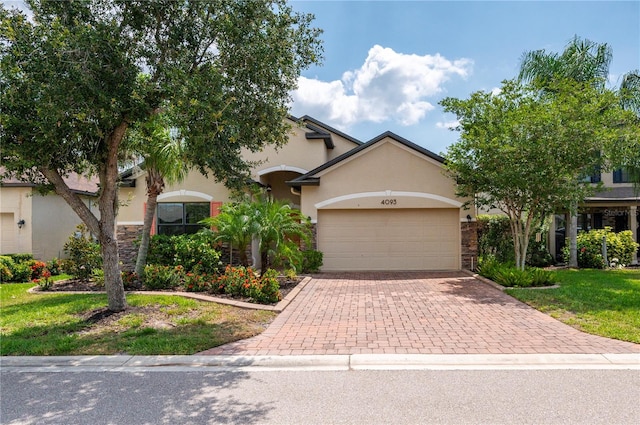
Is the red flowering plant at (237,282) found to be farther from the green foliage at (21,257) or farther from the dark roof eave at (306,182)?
the green foliage at (21,257)

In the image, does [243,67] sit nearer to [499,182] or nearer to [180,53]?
[180,53]

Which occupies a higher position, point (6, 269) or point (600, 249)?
point (600, 249)

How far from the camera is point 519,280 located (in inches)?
440

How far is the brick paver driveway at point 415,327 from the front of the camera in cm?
620

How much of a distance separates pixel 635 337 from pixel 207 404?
21.7ft

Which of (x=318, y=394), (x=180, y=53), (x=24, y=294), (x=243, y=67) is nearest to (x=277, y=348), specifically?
(x=318, y=394)

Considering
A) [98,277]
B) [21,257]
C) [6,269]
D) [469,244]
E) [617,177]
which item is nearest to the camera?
[98,277]

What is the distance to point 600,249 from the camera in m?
16.4

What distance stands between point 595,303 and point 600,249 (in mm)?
9027

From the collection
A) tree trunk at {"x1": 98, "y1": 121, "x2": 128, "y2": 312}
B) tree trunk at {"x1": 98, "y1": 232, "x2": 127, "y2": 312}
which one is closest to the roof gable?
tree trunk at {"x1": 98, "y1": 121, "x2": 128, "y2": 312}

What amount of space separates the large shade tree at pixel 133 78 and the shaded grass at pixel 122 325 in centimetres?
108

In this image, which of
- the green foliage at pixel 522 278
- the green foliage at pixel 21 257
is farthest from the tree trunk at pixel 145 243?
the green foliage at pixel 522 278

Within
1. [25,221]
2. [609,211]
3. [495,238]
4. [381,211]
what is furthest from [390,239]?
[25,221]

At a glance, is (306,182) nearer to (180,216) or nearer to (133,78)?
(180,216)
